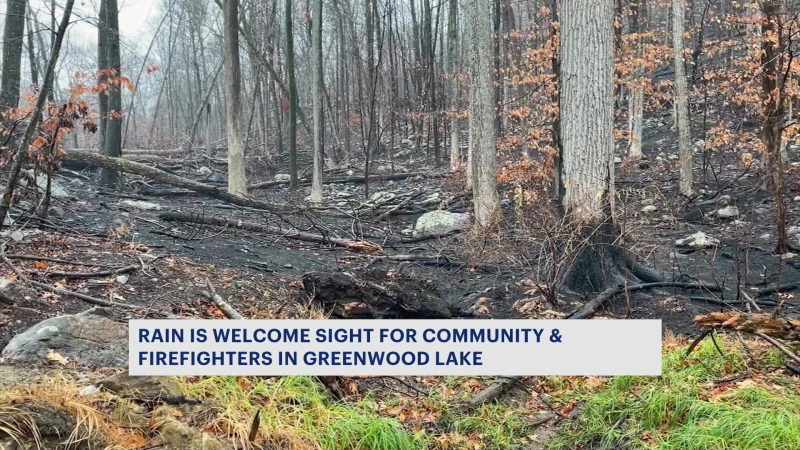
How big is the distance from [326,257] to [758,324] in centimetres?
578

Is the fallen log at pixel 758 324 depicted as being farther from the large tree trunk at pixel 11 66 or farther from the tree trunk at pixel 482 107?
the large tree trunk at pixel 11 66

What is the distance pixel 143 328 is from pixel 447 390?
6.75 ft

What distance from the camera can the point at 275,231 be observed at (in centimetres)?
911

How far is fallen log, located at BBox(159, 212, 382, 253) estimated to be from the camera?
8.81m

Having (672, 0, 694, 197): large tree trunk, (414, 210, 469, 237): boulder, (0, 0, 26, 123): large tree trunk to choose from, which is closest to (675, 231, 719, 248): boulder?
(672, 0, 694, 197): large tree trunk

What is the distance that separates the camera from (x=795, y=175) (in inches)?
440

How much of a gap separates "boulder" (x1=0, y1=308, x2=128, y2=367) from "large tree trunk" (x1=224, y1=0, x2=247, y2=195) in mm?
8132

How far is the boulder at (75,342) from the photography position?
3.50m

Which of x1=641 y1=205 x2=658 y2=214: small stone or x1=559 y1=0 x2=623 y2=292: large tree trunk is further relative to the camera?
x1=641 y1=205 x2=658 y2=214: small stone

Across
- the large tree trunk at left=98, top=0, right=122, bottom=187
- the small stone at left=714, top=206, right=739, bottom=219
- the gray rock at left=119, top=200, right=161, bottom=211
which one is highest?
the large tree trunk at left=98, top=0, right=122, bottom=187

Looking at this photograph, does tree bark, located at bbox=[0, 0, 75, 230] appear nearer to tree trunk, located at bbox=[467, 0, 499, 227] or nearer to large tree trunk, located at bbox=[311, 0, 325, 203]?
tree trunk, located at bbox=[467, 0, 499, 227]

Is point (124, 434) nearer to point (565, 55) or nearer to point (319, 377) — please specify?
point (319, 377)

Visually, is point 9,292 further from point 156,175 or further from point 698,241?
point 698,241

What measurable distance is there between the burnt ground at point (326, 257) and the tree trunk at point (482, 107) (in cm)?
88
